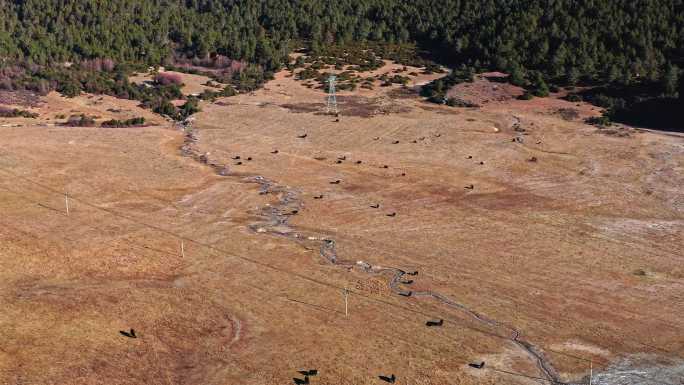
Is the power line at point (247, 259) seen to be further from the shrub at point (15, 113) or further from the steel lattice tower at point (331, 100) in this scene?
the steel lattice tower at point (331, 100)

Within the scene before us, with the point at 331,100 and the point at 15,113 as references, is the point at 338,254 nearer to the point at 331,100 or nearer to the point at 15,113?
the point at 331,100

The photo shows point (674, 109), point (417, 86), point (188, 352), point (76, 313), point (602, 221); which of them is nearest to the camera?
point (188, 352)

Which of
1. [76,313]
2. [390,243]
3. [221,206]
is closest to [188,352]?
[76,313]

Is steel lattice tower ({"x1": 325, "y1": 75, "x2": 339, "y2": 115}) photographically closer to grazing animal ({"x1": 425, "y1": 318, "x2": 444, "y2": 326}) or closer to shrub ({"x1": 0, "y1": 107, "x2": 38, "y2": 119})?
shrub ({"x1": 0, "y1": 107, "x2": 38, "y2": 119})

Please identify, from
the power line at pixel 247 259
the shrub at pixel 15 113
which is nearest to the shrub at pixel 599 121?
the power line at pixel 247 259

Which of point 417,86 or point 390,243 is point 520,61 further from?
point 390,243

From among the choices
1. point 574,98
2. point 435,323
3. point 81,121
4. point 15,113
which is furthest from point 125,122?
point 435,323
